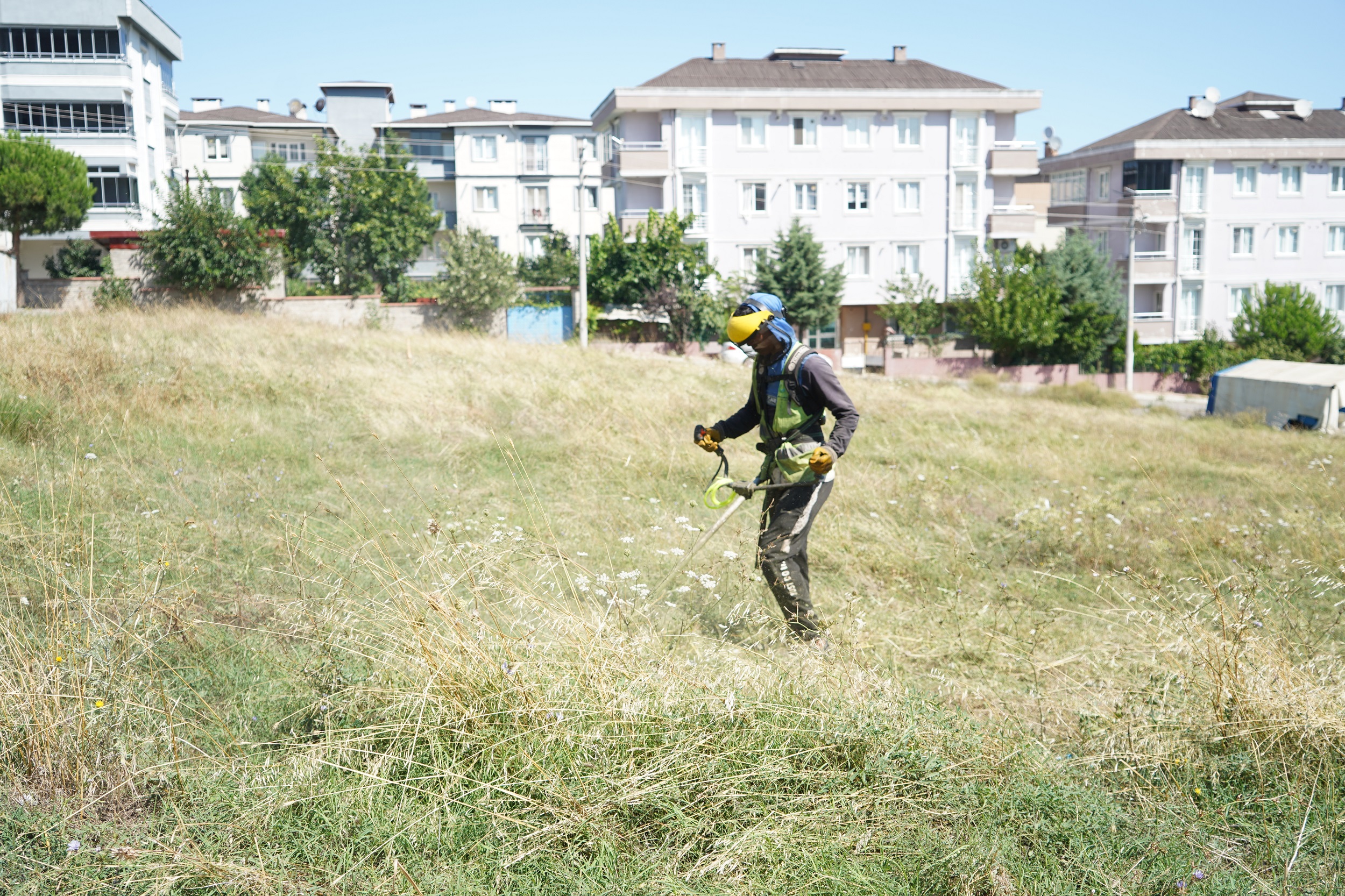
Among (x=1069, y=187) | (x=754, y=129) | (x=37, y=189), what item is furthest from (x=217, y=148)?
(x=1069, y=187)

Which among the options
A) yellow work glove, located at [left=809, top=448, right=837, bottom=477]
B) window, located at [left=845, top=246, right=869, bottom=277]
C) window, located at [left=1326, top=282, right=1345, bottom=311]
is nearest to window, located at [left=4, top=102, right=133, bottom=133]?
window, located at [left=845, top=246, right=869, bottom=277]

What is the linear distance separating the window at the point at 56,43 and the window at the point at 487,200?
63.0 ft

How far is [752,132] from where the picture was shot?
1570 inches

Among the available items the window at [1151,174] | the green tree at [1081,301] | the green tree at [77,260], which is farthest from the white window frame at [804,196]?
the green tree at [77,260]

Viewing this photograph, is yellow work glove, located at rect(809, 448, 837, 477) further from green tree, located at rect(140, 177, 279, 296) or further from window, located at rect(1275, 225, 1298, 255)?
window, located at rect(1275, 225, 1298, 255)

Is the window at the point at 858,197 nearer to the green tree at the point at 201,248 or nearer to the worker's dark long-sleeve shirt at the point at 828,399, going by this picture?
the green tree at the point at 201,248

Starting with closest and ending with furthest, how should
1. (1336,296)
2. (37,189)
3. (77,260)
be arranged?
(37,189) < (77,260) < (1336,296)

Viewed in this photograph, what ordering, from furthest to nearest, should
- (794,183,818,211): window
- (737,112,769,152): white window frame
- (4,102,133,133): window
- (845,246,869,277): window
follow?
(845,246,869,277): window < (794,183,818,211): window < (737,112,769,152): white window frame < (4,102,133,133): window

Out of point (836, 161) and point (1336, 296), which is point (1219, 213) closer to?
point (1336, 296)

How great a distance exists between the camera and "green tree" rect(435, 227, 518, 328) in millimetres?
30859

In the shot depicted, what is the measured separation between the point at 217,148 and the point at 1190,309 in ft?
160

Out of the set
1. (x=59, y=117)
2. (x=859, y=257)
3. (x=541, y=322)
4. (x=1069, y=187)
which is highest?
(x=59, y=117)

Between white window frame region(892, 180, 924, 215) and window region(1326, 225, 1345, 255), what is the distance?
1879cm

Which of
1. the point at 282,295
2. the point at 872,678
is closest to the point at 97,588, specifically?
the point at 872,678
